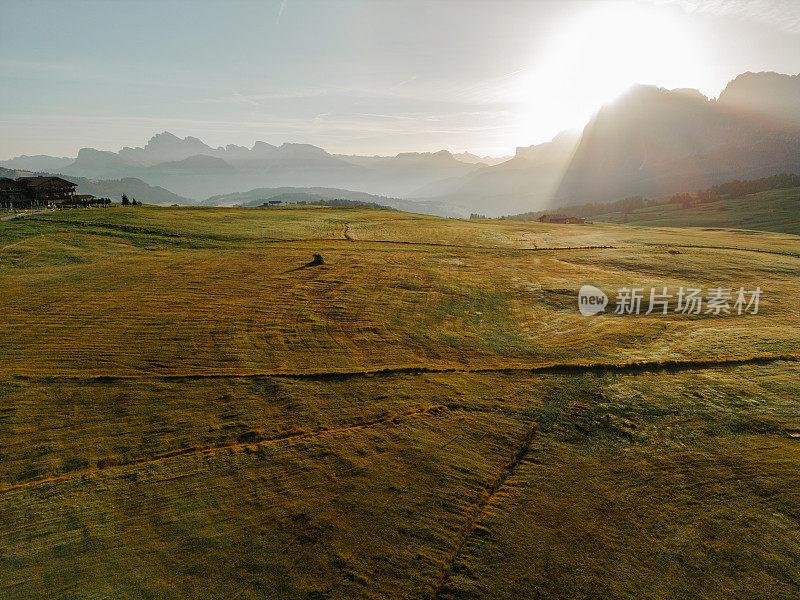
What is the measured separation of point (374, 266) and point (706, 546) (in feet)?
87.0

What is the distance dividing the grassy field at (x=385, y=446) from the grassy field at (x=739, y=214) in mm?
133304

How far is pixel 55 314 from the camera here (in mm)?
19891

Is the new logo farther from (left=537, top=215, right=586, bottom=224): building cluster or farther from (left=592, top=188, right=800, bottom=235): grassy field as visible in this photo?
(left=592, top=188, right=800, bottom=235): grassy field

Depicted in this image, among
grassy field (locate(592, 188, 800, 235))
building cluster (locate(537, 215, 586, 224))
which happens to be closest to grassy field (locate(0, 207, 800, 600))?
building cluster (locate(537, 215, 586, 224))

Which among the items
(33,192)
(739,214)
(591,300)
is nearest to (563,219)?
(739,214)

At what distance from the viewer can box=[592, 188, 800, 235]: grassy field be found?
12295cm

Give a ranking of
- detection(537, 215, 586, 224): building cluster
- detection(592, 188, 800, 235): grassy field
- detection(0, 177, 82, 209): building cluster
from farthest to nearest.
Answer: detection(592, 188, 800, 235): grassy field → detection(537, 215, 586, 224): building cluster → detection(0, 177, 82, 209): building cluster

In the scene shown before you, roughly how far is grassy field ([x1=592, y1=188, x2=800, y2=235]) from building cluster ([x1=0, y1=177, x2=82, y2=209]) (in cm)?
17310

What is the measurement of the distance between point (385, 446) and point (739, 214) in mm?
A: 177076

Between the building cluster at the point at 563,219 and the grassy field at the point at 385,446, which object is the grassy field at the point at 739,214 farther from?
the grassy field at the point at 385,446

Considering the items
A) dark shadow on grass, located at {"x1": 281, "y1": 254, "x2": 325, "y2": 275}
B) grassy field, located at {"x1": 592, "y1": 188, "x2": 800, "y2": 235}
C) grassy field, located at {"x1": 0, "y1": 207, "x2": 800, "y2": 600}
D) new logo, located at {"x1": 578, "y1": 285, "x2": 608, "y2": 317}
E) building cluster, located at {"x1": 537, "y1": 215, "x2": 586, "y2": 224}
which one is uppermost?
grassy field, located at {"x1": 592, "y1": 188, "x2": 800, "y2": 235}

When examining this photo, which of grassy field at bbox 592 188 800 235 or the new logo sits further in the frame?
grassy field at bbox 592 188 800 235

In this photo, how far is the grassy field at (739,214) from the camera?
122950 millimetres

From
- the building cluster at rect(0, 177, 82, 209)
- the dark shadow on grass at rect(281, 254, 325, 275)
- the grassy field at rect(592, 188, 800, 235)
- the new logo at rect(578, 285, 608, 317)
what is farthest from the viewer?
the grassy field at rect(592, 188, 800, 235)
